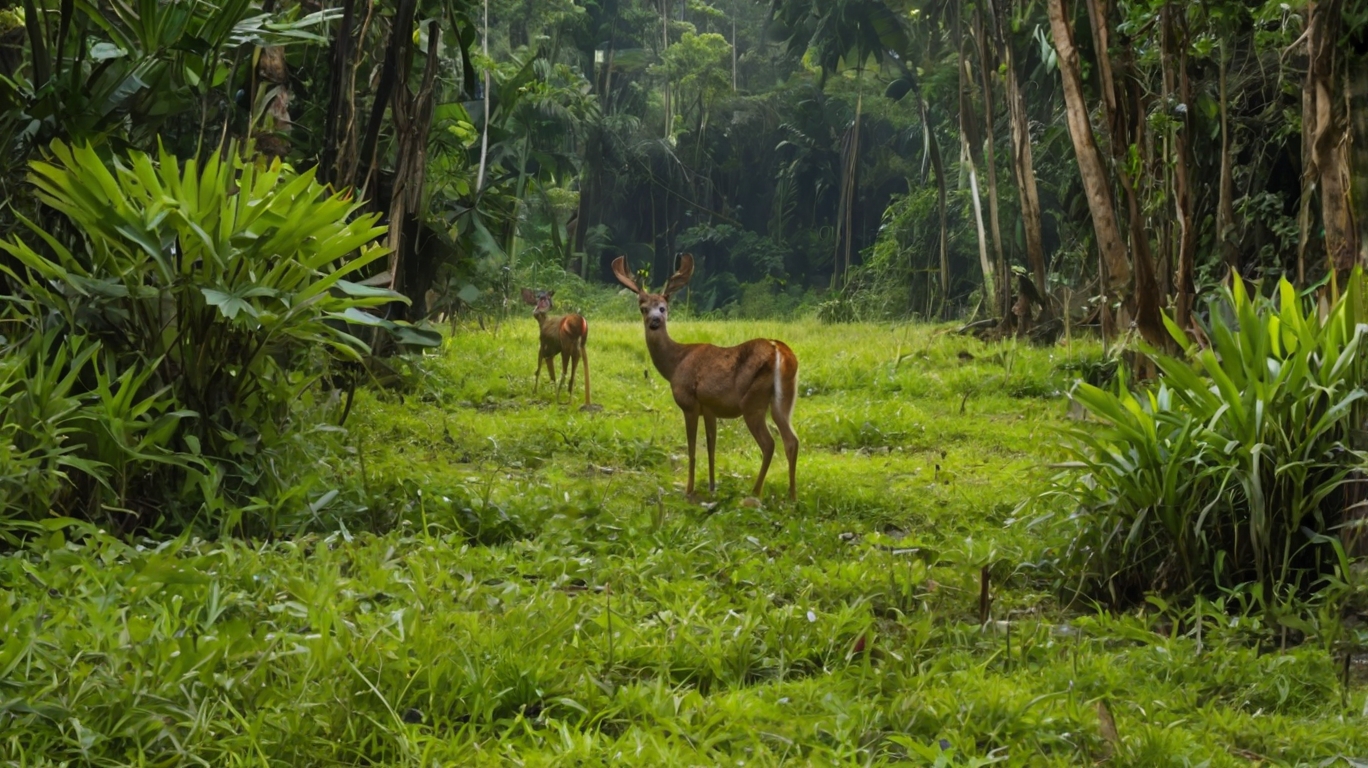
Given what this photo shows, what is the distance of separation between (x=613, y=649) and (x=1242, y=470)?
2.21 m

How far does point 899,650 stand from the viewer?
3.74 metres

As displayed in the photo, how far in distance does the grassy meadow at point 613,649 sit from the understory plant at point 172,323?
15.2 inches

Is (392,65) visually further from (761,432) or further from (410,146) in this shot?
(761,432)

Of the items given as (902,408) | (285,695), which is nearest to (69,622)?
(285,695)

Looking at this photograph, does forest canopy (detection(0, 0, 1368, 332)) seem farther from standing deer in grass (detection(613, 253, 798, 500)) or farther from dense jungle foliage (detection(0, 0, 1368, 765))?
standing deer in grass (detection(613, 253, 798, 500))

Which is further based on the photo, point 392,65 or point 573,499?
point 392,65

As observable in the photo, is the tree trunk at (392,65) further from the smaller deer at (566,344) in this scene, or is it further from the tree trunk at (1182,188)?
the tree trunk at (1182,188)

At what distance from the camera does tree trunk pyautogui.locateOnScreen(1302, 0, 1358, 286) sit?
15.6 ft

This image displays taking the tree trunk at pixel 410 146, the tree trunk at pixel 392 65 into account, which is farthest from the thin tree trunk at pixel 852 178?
the tree trunk at pixel 392 65

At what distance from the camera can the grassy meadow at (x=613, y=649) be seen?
2.87 meters

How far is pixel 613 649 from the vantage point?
3.49 m

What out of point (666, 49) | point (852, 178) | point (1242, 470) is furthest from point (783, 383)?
point (666, 49)

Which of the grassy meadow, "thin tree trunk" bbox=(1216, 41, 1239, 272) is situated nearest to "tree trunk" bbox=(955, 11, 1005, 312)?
"thin tree trunk" bbox=(1216, 41, 1239, 272)

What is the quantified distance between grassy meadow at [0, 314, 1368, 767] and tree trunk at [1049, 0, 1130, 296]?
1329 millimetres
